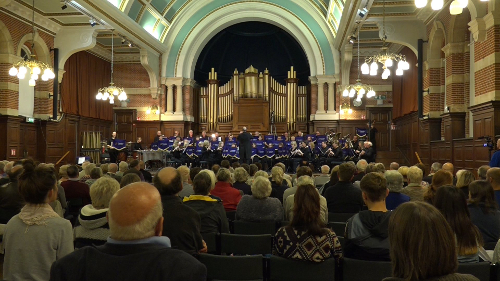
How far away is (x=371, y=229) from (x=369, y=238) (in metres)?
0.06

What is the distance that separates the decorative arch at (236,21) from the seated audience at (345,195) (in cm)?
1354

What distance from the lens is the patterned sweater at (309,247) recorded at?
2.79 meters

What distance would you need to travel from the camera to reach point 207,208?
12.7 ft

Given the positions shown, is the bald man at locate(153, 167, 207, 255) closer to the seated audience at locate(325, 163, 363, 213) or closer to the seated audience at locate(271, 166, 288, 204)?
the seated audience at locate(325, 163, 363, 213)

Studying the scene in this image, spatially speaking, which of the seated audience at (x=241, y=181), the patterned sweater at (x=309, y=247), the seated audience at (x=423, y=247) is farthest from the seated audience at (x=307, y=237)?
the seated audience at (x=241, y=181)

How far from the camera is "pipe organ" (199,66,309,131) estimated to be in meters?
19.3

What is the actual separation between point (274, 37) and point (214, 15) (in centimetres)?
374

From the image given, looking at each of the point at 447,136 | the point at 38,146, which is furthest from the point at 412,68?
the point at 38,146

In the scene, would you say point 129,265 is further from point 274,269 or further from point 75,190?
point 75,190

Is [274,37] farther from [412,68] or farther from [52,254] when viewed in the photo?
Result: [52,254]

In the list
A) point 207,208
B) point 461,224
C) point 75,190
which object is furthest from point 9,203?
point 461,224

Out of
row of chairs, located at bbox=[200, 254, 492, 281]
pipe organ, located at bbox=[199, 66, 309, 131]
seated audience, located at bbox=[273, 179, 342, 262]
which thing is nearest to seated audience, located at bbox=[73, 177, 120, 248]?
row of chairs, located at bbox=[200, 254, 492, 281]

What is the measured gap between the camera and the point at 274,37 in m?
20.9

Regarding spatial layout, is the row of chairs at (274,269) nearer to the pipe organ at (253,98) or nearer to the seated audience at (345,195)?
the seated audience at (345,195)
